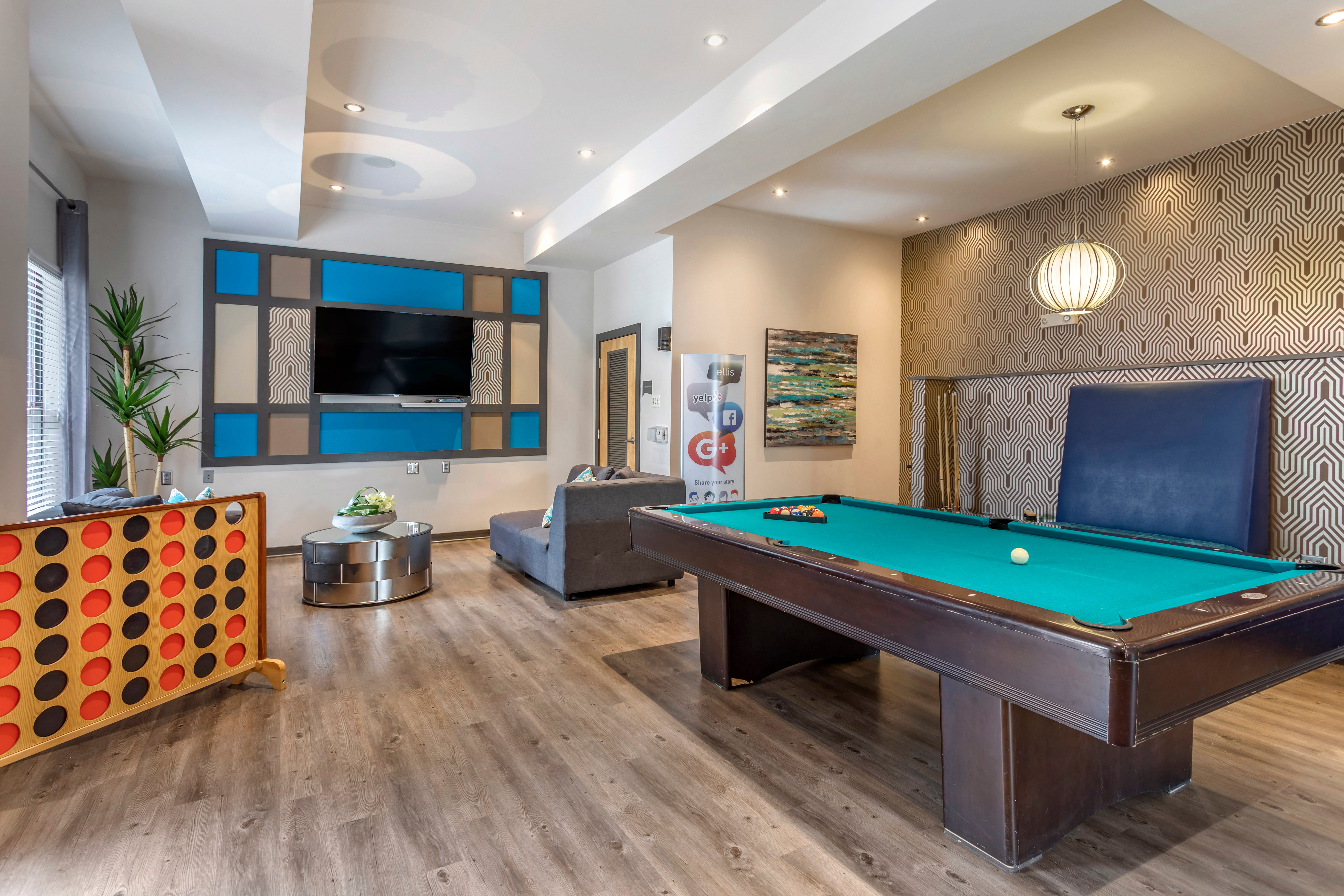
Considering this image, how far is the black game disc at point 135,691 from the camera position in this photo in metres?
2.47

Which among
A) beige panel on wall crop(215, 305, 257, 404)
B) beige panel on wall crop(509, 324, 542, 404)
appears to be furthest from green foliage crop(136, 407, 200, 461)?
beige panel on wall crop(509, 324, 542, 404)

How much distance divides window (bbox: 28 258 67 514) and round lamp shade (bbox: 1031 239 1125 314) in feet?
20.8

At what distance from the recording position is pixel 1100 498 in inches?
180

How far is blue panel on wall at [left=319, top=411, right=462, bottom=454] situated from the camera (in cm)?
612

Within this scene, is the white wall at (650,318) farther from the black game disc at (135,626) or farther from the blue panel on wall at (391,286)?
the black game disc at (135,626)

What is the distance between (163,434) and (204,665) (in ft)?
10.4

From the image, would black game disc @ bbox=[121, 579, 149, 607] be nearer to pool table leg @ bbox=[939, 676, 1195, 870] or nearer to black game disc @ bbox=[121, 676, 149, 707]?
black game disc @ bbox=[121, 676, 149, 707]

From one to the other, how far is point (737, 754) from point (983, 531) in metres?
1.33

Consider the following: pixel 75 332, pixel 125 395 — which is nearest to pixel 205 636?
pixel 125 395

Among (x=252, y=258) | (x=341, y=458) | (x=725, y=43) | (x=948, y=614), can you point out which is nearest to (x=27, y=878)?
(x=948, y=614)

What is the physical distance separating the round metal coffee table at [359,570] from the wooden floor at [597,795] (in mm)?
1034

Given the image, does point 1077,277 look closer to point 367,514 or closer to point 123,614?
point 367,514

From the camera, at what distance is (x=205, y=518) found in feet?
9.05

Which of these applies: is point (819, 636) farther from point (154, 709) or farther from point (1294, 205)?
point (1294, 205)
